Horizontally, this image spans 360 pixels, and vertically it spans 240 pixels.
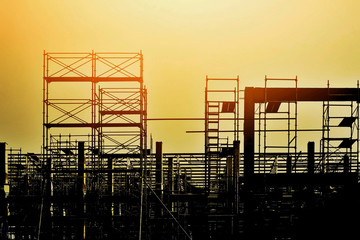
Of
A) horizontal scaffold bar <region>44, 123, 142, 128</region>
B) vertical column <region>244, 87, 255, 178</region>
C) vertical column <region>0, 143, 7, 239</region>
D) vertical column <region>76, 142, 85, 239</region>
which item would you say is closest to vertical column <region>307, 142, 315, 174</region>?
vertical column <region>244, 87, 255, 178</region>

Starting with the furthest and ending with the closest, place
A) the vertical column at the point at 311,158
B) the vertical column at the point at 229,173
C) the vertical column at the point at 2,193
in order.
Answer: the vertical column at the point at 311,158
the vertical column at the point at 229,173
the vertical column at the point at 2,193

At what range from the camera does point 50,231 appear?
2638 centimetres

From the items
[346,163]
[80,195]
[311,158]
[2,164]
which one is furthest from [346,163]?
[2,164]

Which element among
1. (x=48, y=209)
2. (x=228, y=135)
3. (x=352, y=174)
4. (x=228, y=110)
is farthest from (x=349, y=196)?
(x=228, y=135)

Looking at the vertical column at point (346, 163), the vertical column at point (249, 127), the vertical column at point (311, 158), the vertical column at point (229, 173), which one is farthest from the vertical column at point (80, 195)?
the vertical column at point (346, 163)

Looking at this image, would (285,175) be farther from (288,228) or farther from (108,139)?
(108,139)

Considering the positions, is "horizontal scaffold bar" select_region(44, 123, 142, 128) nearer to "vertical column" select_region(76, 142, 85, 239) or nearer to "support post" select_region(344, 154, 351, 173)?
"vertical column" select_region(76, 142, 85, 239)

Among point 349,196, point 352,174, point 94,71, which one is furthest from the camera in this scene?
point 94,71

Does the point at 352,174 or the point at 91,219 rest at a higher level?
the point at 352,174

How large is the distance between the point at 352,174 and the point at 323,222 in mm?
2958

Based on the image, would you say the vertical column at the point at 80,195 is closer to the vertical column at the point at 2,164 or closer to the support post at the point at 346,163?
the vertical column at the point at 2,164

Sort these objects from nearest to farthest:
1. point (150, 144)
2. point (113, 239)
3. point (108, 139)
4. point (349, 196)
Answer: point (349, 196), point (113, 239), point (108, 139), point (150, 144)

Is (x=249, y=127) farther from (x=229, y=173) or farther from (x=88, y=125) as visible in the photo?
(x=88, y=125)

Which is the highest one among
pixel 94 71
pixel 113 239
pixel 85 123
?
pixel 94 71
